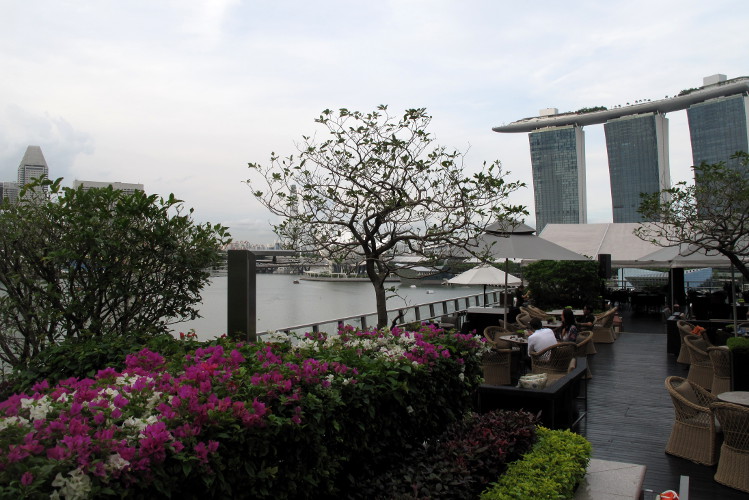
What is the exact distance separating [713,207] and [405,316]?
6.99 m

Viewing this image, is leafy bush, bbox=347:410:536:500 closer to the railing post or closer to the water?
the railing post

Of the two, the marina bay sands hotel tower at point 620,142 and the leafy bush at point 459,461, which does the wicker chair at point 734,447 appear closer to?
the leafy bush at point 459,461

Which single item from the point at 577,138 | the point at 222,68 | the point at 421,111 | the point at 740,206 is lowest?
the point at 740,206

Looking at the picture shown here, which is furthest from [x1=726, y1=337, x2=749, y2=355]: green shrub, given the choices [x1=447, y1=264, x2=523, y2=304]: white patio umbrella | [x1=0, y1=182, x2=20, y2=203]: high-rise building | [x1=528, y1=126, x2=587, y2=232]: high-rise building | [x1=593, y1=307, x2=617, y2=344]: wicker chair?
[x1=528, y1=126, x2=587, y2=232]: high-rise building

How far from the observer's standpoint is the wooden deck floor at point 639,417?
15.4ft

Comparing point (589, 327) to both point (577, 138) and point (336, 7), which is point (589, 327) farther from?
point (577, 138)

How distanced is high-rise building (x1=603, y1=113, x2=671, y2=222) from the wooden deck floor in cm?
4888

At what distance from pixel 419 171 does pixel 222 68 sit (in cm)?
471

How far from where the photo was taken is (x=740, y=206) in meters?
7.57

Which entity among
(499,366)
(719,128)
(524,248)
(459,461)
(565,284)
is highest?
(719,128)

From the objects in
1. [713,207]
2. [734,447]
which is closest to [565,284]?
[713,207]

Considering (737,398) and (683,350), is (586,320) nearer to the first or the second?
(683,350)

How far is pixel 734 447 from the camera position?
14.8 ft

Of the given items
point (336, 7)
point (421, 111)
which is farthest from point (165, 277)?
point (336, 7)
